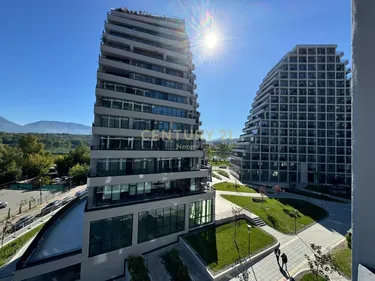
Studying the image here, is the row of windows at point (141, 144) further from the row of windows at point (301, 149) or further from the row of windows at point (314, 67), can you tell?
the row of windows at point (314, 67)

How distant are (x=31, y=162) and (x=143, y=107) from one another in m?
56.3

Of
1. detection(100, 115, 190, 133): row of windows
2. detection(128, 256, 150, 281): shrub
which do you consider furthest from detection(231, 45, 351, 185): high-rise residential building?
detection(128, 256, 150, 281): shrub

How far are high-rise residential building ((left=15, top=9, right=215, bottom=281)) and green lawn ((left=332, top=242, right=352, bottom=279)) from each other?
1309 cm

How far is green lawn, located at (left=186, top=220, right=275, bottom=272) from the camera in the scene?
18.3 metres

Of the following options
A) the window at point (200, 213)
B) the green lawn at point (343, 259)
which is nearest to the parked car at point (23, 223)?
the window at point (200, 213)

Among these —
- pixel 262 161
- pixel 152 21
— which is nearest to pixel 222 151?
pixel 262 161

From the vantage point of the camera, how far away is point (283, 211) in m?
30.9

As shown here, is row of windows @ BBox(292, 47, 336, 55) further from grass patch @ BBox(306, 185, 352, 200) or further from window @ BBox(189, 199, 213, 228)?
window @ BBox(189, 199, 213, 228)

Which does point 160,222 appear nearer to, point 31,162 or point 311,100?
point 311,100

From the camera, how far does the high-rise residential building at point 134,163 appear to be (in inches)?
684

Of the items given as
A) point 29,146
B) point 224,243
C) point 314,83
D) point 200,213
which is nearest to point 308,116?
point 314,83

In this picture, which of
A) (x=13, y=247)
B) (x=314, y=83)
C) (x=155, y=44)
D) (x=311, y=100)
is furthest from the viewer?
(x=314, y=83)

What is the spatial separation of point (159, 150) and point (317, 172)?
51.8 m

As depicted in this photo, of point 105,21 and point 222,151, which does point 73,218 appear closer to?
point 105,21
